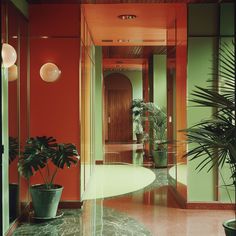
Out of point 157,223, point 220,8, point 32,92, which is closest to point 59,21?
point 32,92

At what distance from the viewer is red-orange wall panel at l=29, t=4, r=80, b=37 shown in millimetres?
6271

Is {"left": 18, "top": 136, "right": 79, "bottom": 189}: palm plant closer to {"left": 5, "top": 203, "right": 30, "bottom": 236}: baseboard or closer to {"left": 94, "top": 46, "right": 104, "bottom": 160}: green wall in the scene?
{"left": 5, "top": 203, "right": 30, "bottom": 236}: baseboard

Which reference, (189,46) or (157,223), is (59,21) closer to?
(189,46)

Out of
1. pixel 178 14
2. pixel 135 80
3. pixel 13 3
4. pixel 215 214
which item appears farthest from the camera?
pixel 135 80

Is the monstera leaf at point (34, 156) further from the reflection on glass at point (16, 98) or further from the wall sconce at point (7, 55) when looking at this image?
the wall sconce at point (7, 55)

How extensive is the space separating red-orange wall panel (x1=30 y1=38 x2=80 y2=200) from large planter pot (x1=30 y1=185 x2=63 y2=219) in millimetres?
743

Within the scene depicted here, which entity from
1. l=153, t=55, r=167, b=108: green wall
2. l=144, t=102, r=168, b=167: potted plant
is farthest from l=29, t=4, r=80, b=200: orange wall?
l=153, t=55, r=167, b=108: green wall

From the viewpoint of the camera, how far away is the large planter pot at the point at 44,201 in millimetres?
5562

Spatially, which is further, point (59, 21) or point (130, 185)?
point (130, 185)

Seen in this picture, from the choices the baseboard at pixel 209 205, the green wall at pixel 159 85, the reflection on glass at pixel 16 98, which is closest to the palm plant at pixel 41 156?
the reflection on glass at pixel 16 98

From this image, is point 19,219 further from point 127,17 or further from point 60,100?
point 127,17

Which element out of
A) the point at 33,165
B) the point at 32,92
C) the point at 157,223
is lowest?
the point at 157,223

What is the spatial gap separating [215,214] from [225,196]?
1.25 ft

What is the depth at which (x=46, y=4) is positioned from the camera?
6.28 m
